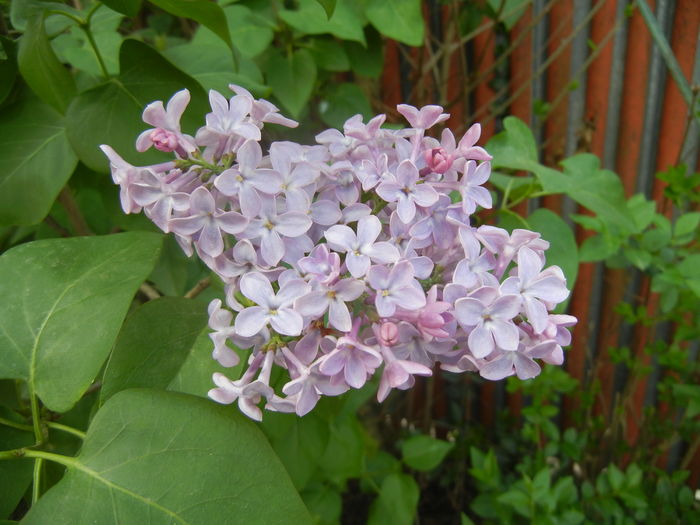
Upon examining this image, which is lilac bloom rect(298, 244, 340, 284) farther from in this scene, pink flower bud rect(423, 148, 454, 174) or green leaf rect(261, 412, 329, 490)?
green leaf rect(261, 412, 329, 490)

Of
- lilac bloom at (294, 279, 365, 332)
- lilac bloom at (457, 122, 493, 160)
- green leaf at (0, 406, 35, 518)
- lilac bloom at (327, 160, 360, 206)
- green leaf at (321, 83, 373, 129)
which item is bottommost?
green leaf at (0, 406, 35, 518)

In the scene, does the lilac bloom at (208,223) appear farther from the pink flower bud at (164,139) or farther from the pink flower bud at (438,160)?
the pink flower bud at (438,160)

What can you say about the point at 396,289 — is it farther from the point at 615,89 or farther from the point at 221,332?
the point at 615,89

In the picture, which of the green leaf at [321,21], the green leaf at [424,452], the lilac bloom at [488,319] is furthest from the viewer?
the green leaf at [424,452]

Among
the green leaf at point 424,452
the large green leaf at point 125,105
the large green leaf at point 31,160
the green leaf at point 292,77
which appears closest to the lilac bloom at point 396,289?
the large green leaf at point 125,105

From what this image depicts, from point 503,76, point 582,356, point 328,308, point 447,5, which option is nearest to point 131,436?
point 328,308

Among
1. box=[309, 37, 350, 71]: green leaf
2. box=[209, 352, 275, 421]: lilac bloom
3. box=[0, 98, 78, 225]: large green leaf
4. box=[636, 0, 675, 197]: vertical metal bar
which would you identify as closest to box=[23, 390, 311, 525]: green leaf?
box=[209, 352, 275, 421]: lilac bloom

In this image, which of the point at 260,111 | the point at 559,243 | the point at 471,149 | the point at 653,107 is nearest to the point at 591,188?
the point at 559,243
